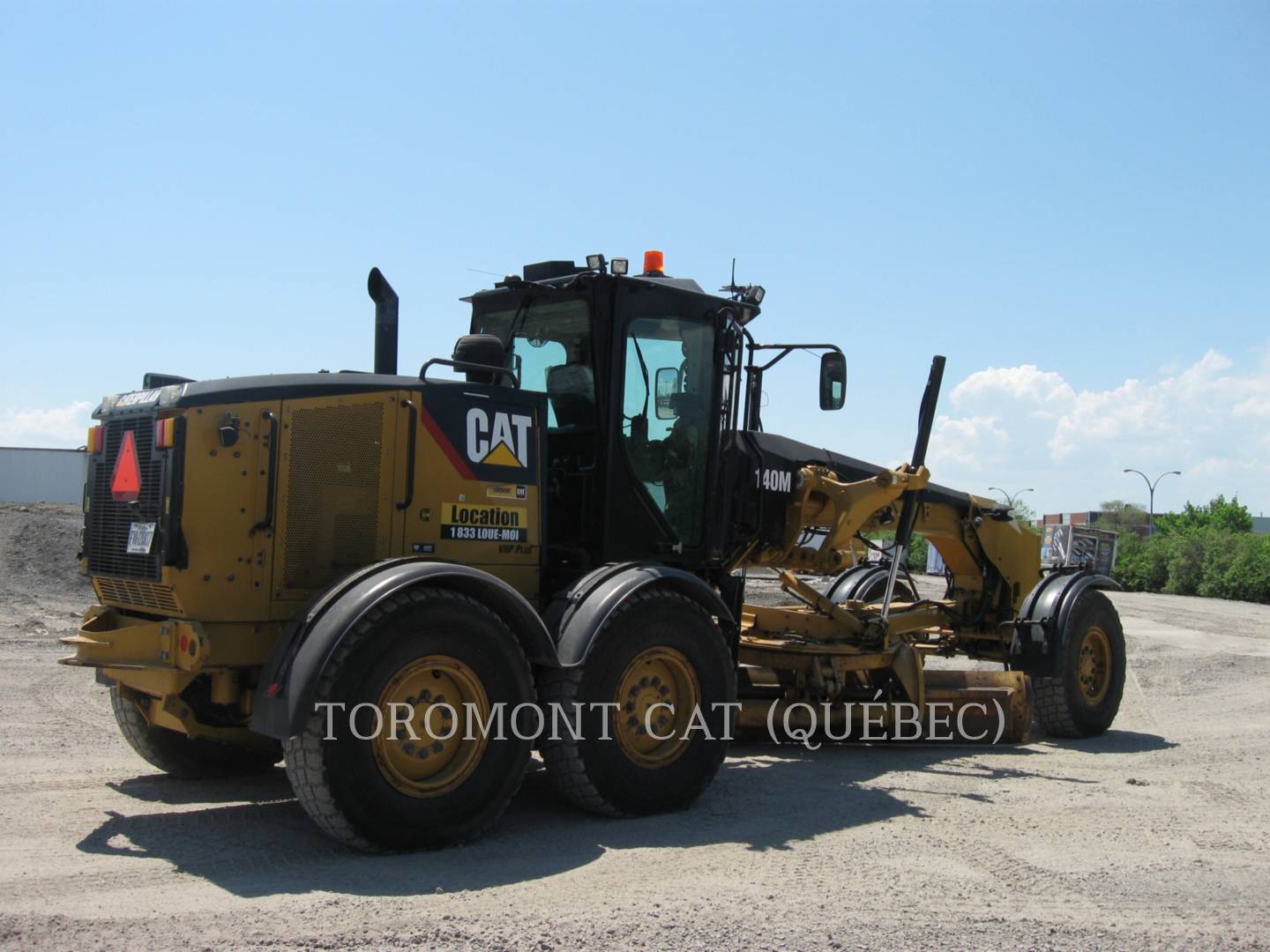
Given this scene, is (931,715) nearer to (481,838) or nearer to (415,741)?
(481,838)

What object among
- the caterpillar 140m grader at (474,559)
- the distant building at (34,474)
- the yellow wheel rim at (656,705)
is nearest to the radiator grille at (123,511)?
the caterpillar 140m grader at (474,559)

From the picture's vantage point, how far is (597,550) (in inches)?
280

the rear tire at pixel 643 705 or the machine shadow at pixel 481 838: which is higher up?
the rear tire at pixel 643 705

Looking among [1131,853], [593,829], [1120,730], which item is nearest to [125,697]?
[593,829]

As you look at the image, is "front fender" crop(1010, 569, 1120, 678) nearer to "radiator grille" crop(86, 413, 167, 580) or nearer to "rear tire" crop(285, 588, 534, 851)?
"rear tire" crop(285, 588, 534, 851)

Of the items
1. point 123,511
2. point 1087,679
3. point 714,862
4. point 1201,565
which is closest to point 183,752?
point 123,511

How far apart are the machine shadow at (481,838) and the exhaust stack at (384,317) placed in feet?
8.45

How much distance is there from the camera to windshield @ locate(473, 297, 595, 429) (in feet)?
23.7

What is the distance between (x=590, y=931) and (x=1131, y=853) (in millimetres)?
2992

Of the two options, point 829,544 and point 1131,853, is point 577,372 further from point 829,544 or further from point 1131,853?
point 1131,853

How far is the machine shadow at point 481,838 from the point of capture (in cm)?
501

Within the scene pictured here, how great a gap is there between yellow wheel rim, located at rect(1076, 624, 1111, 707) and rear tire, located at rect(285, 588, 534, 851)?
6.06m

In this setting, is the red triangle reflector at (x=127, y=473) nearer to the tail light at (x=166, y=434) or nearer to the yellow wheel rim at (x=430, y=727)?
the tail light at (x=166, y=434)

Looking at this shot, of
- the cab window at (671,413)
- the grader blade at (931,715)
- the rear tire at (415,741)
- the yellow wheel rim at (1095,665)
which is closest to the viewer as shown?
the rear tire at (415,741)
